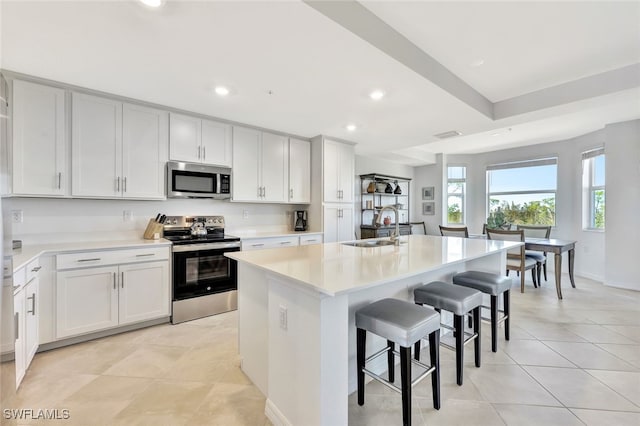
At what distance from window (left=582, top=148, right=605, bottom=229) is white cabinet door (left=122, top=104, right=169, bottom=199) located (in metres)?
6.77

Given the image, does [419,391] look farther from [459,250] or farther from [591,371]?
[591,371]

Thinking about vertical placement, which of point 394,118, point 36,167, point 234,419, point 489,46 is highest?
point 489,46

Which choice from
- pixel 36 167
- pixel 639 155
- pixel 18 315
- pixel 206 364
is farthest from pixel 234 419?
pixel 639 155

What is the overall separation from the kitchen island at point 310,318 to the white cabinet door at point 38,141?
82.4 inches

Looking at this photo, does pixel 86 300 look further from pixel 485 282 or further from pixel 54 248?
pixel 485 282

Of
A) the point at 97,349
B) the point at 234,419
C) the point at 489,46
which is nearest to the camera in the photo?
the point at 234,419

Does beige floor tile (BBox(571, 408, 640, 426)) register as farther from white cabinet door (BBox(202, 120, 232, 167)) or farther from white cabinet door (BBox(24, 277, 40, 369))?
white cabinet door (BBox(202, 120, 232, 167))

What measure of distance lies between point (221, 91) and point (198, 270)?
192 centimetres

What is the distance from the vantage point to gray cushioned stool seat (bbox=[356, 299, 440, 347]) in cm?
143

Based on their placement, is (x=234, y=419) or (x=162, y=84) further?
(x=162, y=84)

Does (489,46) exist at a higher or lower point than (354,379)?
higher

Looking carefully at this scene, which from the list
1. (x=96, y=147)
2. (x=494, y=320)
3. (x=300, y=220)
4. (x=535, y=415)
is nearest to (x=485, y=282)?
(x=494, y=320)

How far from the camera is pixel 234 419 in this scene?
160cm

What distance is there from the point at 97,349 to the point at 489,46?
13.8 ft
